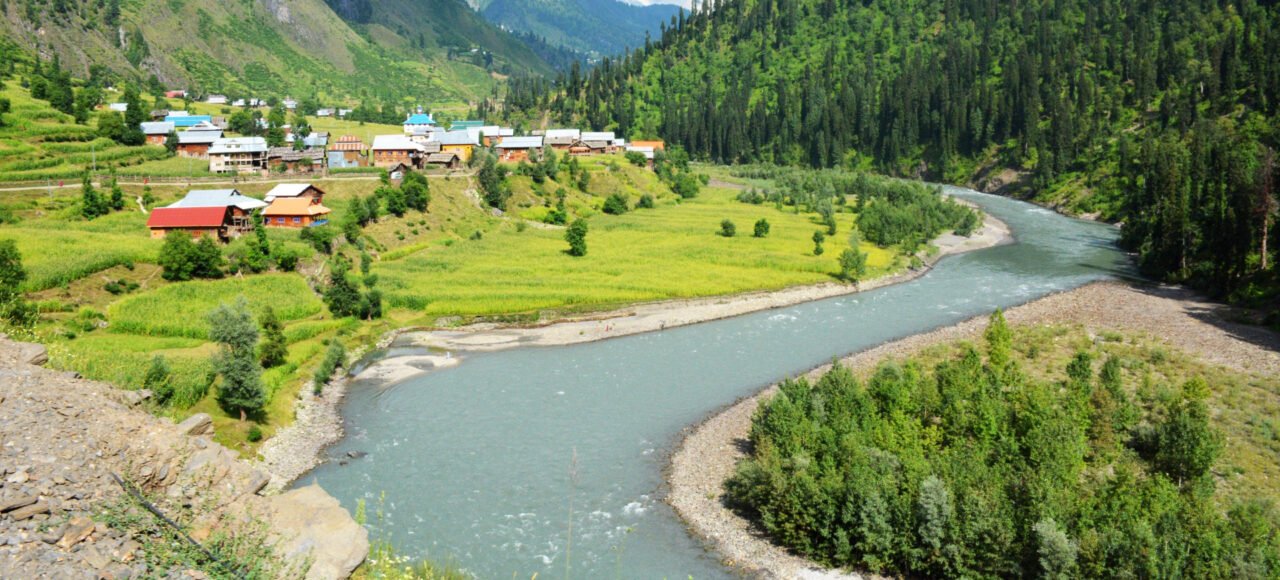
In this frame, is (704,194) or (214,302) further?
(704,194)

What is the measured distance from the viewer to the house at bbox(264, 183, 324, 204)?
7966 cm

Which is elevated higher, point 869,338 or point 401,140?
point 401,140

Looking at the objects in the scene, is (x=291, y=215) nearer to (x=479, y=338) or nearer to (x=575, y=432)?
(x=479, y=338)

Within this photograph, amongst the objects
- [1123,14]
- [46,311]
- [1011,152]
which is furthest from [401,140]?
[1123,14]

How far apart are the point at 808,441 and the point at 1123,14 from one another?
18746cm

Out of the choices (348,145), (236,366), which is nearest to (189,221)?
(236,366)

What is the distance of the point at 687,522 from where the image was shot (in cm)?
3275

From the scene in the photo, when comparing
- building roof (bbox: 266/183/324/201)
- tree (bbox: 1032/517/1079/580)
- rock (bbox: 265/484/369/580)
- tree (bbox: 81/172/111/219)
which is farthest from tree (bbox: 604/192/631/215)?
rock (bbox: 265/484/369/580)

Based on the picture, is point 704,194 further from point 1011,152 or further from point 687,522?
point 687,522

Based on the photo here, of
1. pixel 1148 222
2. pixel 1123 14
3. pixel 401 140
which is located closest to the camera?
pixel 1148 222

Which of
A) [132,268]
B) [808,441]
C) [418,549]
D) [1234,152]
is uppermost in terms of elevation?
[1234,152]

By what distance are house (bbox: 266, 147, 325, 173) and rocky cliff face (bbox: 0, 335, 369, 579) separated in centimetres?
8527

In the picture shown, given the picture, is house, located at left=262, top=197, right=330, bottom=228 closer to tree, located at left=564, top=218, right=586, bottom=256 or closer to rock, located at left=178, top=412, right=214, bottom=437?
tree, located at left=564, top=218, right=586, bottom=256

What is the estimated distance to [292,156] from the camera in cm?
10094
